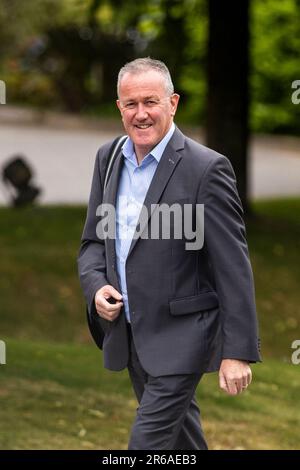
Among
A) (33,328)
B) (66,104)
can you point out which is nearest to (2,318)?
(33,328)

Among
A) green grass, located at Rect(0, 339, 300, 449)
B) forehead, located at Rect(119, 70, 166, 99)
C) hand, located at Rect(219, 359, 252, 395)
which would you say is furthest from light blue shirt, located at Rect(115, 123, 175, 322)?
green grass, located at Rect(0, 339, 300, 449)

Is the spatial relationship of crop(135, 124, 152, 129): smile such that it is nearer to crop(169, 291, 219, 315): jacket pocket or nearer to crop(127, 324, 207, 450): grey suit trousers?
crop(169, 291, 219, 315): jacket pocket

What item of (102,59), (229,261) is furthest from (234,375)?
(102,59)

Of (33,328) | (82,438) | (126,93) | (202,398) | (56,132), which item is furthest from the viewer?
(56,132)

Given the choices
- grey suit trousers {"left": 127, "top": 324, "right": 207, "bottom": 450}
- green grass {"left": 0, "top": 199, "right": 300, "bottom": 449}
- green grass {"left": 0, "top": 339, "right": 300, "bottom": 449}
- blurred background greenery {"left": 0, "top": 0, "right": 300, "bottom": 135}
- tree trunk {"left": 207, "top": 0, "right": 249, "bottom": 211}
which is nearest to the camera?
grey suit trousers {"left": 127, "top": 324, "right": 207, "bottom": 450}

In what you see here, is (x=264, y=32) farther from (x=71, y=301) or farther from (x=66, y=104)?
(x=71, y=301)

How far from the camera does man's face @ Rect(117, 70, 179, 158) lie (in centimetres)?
462

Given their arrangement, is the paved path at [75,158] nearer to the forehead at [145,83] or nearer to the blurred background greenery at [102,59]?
the blurred background greenery at [102,59]

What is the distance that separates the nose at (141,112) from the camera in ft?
15.2

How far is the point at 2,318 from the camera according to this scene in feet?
39.9

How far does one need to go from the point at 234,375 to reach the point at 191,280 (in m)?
0.40

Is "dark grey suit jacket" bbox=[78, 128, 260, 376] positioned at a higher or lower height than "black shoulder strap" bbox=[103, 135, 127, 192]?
lower

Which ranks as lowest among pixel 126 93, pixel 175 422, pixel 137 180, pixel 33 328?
pixel 33 328

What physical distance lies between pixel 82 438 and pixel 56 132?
21248mm
